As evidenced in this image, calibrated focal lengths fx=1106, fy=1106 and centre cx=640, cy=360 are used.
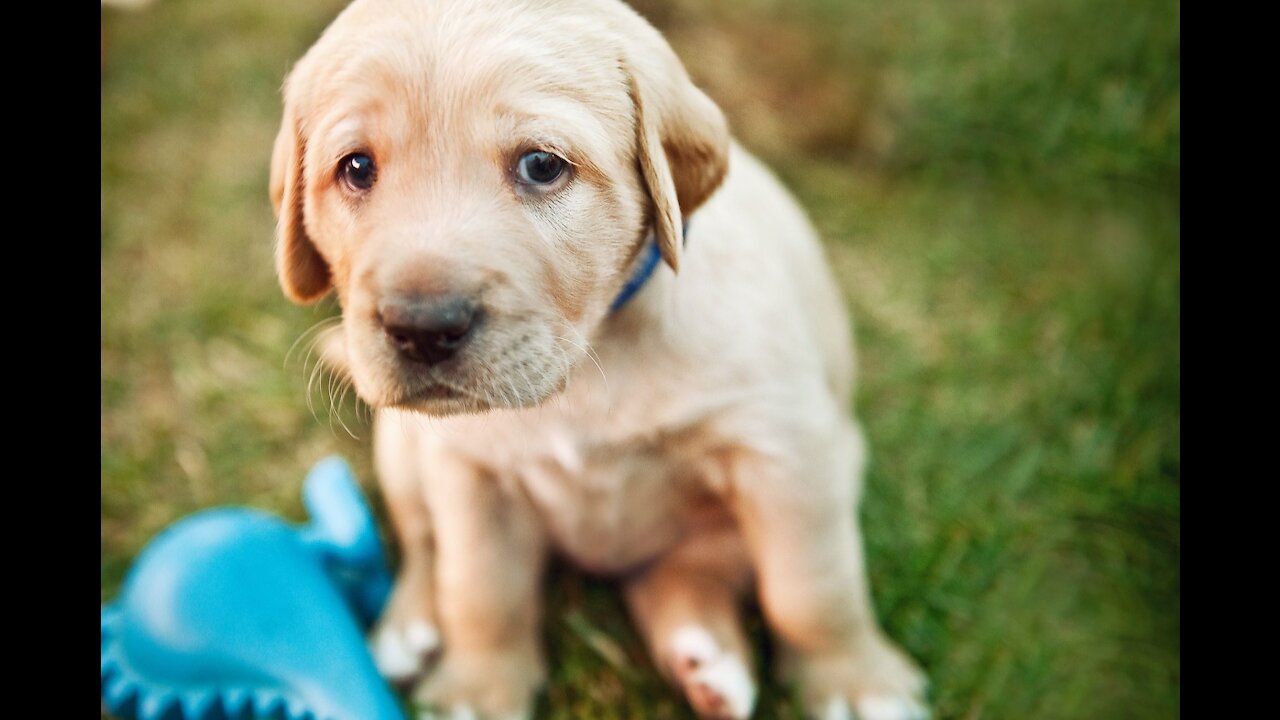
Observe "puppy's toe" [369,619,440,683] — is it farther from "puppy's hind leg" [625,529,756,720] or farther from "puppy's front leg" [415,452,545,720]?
"puppy's hind leg" [625,529,756,720]

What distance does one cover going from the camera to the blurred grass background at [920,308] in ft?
9.99

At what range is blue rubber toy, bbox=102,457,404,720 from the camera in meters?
2.52

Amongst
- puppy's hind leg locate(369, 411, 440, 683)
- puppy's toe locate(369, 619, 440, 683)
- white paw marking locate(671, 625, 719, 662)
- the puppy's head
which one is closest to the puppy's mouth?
the puppy's head

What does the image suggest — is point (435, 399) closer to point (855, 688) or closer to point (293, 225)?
→ point (293, 225)

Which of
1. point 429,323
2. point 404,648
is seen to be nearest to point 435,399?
point 429,323

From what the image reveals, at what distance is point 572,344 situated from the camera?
211 cm

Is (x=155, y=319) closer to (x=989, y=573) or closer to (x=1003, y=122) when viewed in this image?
(x=989, y=573)

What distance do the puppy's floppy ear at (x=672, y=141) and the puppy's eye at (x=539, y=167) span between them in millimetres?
181

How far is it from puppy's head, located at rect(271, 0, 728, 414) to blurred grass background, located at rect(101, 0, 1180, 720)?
4.05 feet

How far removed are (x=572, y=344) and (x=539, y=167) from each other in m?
0.34

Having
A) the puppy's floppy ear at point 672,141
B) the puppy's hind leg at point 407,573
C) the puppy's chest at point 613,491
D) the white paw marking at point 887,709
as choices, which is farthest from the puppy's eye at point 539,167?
the white paw marking at point 887,709

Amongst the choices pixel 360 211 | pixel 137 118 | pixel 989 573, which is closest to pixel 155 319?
pixel 137 118

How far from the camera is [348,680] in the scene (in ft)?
8.40

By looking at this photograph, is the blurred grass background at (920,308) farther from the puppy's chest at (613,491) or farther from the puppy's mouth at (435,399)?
the puppy's mouth at (435,399)
